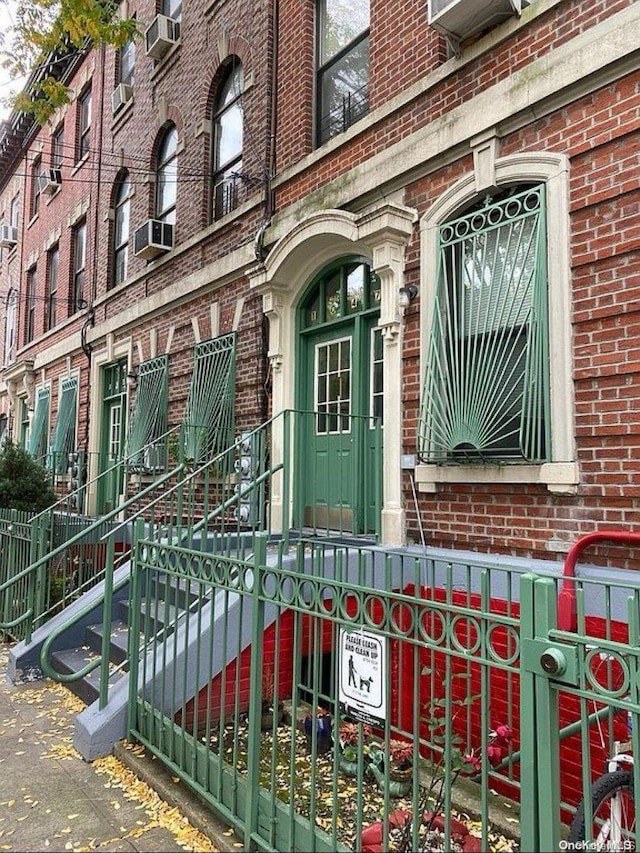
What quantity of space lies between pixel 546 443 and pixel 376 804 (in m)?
2.62

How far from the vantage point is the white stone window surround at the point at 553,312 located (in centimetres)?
476

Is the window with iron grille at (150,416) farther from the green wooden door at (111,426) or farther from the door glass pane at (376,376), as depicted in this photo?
the door glass pane at (376,376)

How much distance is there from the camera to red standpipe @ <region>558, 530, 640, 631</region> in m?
4.18

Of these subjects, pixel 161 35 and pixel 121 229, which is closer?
pixel 161 35

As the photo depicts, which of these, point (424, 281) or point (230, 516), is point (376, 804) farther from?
point (230, 516)

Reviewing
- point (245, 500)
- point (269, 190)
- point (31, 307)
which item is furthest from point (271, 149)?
point (31, 307)

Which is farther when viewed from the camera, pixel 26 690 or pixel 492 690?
pixel 26 690

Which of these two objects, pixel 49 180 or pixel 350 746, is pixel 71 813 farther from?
pixel 49 180

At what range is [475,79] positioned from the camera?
5.72m

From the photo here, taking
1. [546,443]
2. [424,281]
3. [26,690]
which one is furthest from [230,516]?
[546,443]

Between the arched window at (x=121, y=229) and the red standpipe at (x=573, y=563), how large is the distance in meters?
10.4

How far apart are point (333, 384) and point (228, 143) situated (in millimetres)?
4457

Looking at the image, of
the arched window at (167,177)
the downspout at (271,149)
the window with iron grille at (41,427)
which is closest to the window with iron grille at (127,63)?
the arched window at (167,177)

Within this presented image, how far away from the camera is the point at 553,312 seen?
4902mm
